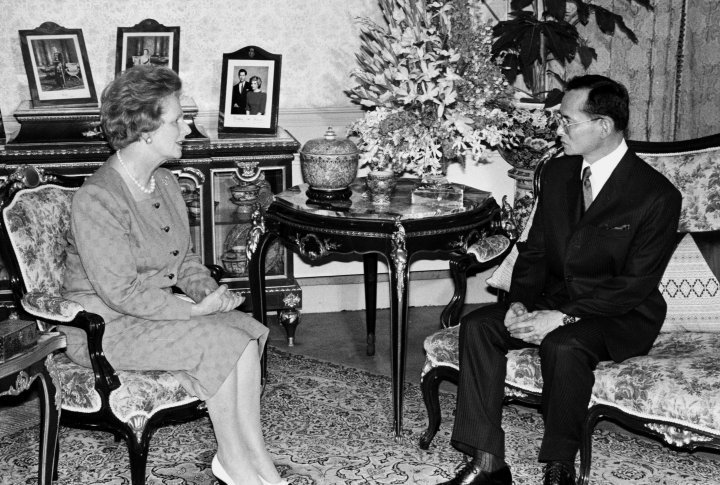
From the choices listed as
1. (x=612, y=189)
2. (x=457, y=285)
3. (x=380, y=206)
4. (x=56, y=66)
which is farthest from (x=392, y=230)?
(x=56, y=66)

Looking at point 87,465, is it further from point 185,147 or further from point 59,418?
point 185,147

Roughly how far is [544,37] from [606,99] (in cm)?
155

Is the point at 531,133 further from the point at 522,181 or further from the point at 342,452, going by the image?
the point at 342,452

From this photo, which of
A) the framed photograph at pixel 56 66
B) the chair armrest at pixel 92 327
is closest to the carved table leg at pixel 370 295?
the framed photograph at pixel 56 66

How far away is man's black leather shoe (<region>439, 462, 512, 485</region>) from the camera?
3.42 meters

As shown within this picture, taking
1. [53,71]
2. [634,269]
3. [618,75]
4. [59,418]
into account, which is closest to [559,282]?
[634,269]

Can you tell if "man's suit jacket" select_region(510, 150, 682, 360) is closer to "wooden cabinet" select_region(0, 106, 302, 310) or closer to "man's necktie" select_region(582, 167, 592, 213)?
"man's necktie" select_region(582, 167, 592, 213)

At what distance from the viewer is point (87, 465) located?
3.65 meters

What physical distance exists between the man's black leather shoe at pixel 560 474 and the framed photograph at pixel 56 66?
2.82m

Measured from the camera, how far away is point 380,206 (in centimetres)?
392

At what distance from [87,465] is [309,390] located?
1.06 m

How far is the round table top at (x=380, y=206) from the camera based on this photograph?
378 centimetres

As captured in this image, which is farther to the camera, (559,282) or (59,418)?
(559,282)

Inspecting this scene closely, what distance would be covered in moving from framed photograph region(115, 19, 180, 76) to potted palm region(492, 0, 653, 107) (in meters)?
1.54
